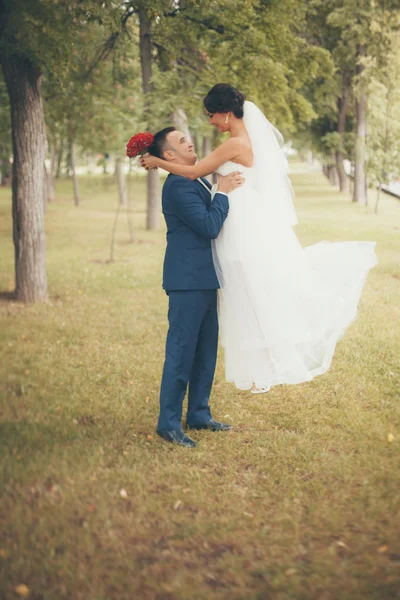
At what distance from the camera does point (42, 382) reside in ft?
21.1

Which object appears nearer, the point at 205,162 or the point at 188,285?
the point at 205,162

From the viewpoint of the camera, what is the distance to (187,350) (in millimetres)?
4730

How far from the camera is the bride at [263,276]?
4551mm

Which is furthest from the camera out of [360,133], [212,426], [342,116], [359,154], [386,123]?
[342,116]

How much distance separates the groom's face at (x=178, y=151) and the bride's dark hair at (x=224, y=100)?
1.05 feet

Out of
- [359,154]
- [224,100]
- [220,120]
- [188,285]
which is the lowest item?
[188,285]

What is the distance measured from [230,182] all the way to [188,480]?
2.15m

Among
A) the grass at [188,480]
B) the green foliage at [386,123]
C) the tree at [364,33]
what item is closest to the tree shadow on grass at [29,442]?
the grass at [188,480]

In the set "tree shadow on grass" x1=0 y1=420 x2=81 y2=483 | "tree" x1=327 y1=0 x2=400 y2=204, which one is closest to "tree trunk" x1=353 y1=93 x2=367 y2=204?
"tree" x1=327 y1=0 x2=400 y2=204

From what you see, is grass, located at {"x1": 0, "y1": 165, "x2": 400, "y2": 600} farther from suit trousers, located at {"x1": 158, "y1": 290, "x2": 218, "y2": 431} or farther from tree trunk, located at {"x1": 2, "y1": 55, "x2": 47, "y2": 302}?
tree trunk, located at {"x1": 2, "y1": 55, "x2": 47, "y2": 302}

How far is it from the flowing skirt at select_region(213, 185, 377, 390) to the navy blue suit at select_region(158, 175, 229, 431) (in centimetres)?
14

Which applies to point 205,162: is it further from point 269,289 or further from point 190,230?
point 269,289

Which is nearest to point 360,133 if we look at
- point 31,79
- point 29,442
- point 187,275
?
point 31,79

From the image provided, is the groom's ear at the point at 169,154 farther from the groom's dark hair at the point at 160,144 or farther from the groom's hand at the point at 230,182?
the groom's hand at the point at 230,182
